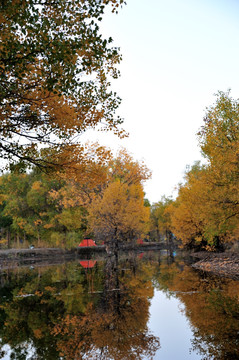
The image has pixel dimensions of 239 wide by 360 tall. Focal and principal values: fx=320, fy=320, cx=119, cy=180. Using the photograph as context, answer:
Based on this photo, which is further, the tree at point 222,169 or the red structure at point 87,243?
the red structure at point 87,243

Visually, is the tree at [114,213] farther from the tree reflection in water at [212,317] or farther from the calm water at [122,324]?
the calm water at [122,324]

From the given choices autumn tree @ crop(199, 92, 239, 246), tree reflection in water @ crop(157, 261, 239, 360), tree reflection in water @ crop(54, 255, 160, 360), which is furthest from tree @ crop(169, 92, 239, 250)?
tree reflection in water @ crop(54, 255, 160, 360)

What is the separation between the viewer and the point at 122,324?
23.4ft

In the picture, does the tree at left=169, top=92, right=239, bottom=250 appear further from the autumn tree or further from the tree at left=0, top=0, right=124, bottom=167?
the tree at left=0, top=0, right=124, bottom=167

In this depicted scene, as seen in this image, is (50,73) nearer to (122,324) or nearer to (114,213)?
(122,324)

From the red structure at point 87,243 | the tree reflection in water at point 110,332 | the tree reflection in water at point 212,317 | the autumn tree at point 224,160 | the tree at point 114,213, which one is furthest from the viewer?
the red structure at point 87,243

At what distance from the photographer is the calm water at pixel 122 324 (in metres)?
5.55

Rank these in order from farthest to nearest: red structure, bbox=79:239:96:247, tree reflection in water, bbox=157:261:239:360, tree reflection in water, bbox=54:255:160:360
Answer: red structure, bbox=79:239:96:247 < tree reflection in water, bbox=54:255:160:360 < tree reflection in water, bbox=157:261:239:360

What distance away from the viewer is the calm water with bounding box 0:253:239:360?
18.2 feet

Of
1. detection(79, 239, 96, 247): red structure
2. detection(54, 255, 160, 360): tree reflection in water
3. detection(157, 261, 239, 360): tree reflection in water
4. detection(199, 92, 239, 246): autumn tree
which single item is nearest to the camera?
detection(157, 261, 239, 360): tree reflection in water

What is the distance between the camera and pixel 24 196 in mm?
45375

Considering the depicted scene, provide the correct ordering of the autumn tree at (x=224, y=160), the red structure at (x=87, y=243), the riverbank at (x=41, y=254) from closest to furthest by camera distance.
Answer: the autumn tree at (x=224, y=160) < the riverbank at (x=41, y=254) < the red structure at (x=87, y=243)

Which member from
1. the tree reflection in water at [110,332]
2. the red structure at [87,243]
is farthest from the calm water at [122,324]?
the red structure at [87,243]

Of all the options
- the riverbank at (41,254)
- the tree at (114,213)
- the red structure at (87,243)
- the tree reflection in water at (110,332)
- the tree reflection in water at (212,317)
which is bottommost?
the tree reflection in water at (212,317)
